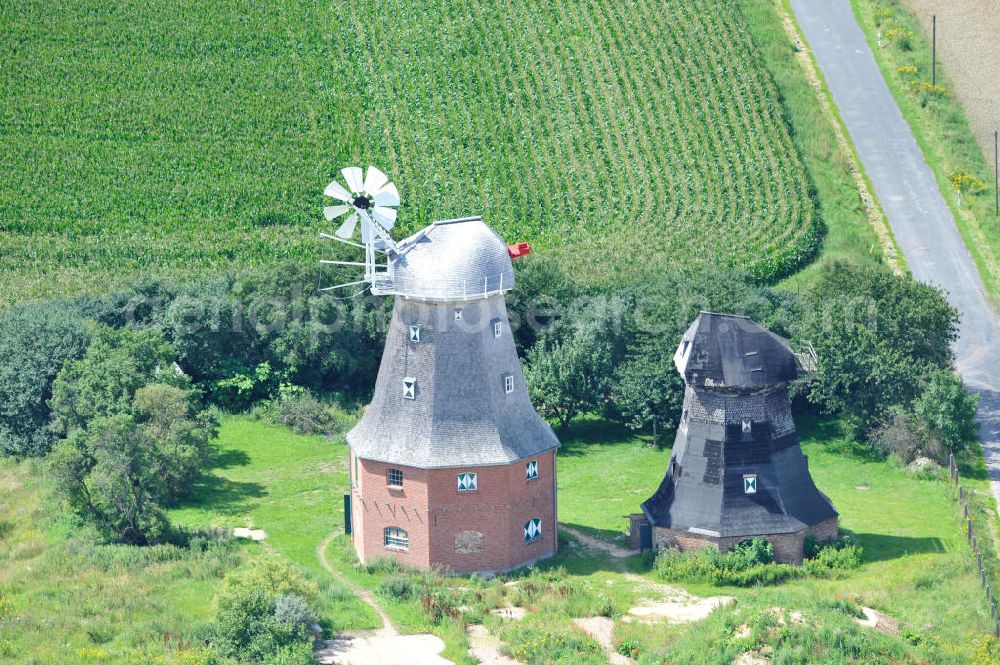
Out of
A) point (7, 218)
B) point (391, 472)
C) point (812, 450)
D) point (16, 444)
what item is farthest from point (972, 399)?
point (7, 218)

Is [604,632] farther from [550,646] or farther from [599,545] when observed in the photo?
[599,545]

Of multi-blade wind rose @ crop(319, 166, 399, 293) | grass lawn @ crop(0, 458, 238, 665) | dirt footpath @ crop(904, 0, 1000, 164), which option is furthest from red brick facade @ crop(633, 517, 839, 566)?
dirt footpath @ crop(904, 0, 1000, 164)

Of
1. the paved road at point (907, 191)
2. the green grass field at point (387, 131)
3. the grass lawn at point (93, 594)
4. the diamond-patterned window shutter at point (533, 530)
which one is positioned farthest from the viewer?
the green grass field at point (387, 131)

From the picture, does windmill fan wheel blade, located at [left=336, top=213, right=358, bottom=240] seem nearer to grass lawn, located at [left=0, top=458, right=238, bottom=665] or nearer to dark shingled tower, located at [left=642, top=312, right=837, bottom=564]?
grass lawn, located at [left=0, top=458, right=238, bottom=665]

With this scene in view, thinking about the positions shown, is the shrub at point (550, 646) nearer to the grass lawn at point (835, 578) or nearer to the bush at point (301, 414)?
the grass lawn at point (835, 578)

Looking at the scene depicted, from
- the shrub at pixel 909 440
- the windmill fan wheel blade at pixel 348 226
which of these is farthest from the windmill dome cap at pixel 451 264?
the shrub at pixel 909 440

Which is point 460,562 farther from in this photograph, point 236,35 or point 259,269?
point 236,35
